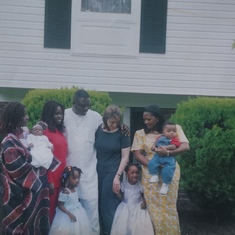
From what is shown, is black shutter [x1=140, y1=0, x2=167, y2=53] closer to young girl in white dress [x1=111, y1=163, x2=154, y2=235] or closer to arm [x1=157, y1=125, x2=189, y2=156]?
arm [x1=157, y1=125, x2=189, y2=156]

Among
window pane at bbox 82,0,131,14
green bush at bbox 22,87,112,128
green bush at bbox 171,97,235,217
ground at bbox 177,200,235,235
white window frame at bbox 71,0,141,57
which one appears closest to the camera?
green bush at bbox 171,97,235,217

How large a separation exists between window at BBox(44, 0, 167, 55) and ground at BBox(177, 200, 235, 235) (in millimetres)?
3122

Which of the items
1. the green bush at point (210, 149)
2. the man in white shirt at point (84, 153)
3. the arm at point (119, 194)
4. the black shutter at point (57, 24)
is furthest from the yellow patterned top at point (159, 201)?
the black shutter at point (57, 24)

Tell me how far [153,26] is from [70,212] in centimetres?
528

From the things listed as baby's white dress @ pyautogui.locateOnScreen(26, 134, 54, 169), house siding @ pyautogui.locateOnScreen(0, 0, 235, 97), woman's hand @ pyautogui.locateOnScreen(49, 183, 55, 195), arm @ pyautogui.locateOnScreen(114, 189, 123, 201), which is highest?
house siding @ pyautogui.locateOnScreen(0, 0, 235, 97)

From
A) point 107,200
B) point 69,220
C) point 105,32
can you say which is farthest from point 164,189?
point 105,32

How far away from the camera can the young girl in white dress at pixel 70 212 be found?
6738 millimetres

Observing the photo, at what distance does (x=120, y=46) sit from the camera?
10953 mm

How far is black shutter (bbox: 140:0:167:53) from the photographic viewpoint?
1116 centimetres

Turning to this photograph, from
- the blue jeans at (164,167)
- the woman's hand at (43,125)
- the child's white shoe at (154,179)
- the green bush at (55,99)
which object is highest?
the green bush at (55,99)

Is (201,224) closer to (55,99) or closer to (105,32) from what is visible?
(55,99)

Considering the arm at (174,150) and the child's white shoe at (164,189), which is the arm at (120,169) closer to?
the arm at (174,150)

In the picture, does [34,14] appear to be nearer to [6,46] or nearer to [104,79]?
[6,46]

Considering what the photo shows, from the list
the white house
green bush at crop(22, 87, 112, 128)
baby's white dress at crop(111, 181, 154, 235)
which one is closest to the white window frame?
the white house
